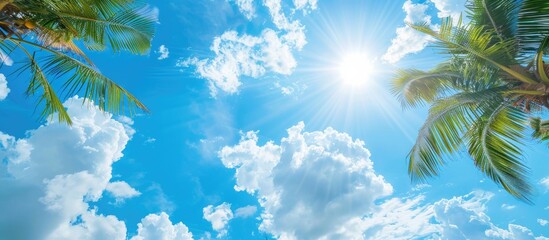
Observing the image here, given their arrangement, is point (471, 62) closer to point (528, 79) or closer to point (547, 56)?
point (528, 79)

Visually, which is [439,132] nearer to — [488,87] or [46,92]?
[488,87]

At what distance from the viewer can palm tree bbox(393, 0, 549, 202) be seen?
6.07m

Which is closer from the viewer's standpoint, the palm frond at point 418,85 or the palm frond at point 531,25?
the palm frond at point 531,25

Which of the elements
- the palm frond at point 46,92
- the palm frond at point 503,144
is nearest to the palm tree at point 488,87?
the palm frond at point 503,144

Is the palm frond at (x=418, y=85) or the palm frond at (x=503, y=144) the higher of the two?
the palm frond at (x=418, y=85)

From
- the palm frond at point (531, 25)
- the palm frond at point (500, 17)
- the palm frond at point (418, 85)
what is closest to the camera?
the palm frond at point (531, 25)

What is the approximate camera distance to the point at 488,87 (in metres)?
6.89

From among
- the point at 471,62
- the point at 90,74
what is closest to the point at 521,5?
the point at 471,62

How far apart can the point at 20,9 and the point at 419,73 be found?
794cm

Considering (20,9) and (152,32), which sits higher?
(152,32)

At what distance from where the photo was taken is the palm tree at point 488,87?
239 inches

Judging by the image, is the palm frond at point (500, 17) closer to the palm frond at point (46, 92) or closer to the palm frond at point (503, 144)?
the palm frond at point (503, 144)

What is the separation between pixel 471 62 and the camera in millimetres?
6570

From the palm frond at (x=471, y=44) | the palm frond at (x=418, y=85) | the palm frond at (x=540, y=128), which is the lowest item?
the palm frond at (x=540, y=128)
